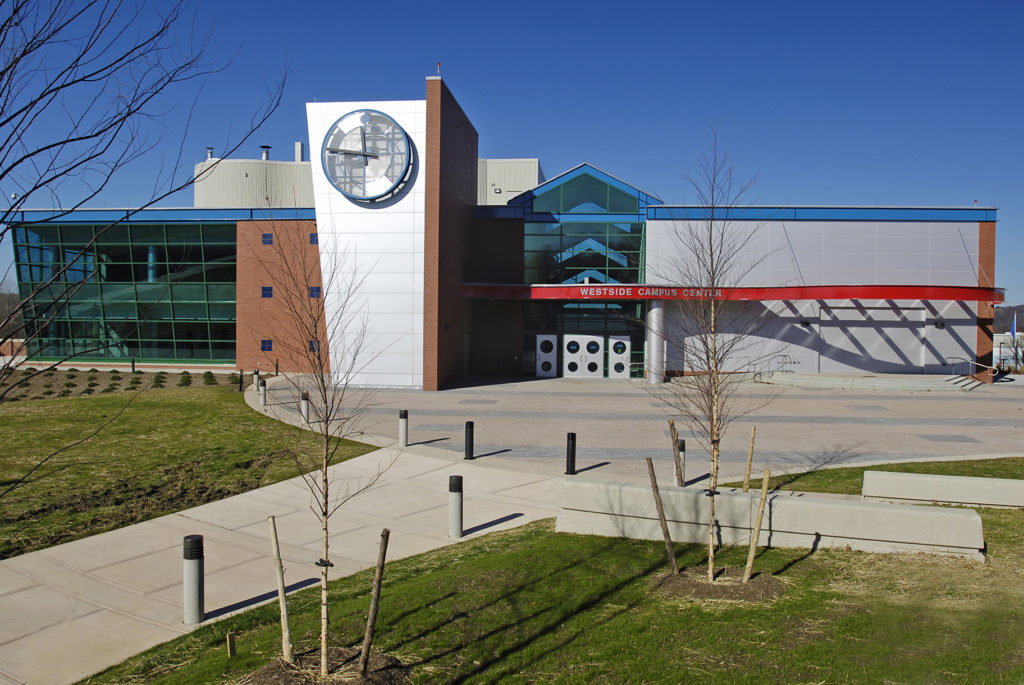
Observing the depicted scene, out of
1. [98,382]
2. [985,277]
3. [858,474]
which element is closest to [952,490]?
[858,474]

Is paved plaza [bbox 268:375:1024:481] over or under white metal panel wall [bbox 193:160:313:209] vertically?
under

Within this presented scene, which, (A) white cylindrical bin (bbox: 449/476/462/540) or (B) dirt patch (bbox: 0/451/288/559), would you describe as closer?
(B) dirt patch (bbox: 0/451/288/559)

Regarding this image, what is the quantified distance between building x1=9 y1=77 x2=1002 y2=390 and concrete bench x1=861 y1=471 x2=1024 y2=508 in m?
17.3

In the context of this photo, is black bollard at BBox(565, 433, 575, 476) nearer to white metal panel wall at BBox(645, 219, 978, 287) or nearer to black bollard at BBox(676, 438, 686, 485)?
black bollard at BBox(676, 438, 686, 485)

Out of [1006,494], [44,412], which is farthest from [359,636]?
[44,412]

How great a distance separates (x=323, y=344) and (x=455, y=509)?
2236cm

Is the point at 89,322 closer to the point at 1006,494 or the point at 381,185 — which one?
the point at 381,185

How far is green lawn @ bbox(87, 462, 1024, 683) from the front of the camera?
5.70m

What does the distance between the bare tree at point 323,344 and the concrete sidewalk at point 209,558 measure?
1.31 feet

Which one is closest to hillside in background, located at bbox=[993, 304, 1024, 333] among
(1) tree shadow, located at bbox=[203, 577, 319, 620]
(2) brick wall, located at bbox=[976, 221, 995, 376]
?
(2) brick wall, located at bbox=[976, 221, 995, 376]

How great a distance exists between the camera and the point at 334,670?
572 centimetres

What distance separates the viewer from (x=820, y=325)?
110 feet

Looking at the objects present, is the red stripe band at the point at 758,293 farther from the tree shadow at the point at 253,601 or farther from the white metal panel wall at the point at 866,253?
the tree shadow at the point at 253,601

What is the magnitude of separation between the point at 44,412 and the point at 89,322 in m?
19.9
